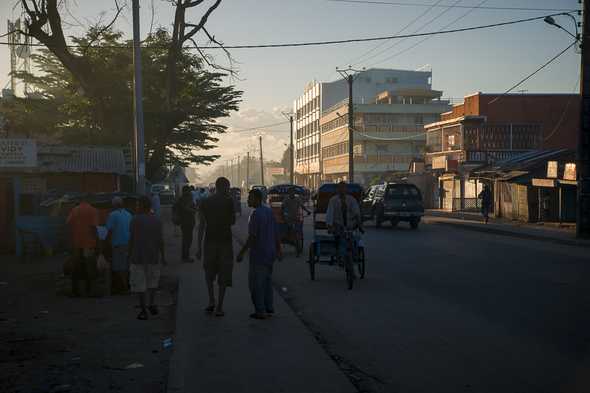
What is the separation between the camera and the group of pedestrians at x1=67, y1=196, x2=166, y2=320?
9797 millimetres

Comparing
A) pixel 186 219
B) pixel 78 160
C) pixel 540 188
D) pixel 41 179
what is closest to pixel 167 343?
pixel 186 219

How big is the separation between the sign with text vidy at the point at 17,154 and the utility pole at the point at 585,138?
18045 millimetres

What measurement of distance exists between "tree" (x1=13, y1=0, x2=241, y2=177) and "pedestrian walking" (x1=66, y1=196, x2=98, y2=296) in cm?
1421

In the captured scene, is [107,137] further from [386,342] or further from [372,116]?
[372,116]

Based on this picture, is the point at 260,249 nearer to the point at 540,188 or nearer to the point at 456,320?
the point at 456,320

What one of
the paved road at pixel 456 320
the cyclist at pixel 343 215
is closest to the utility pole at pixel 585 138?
the paved road at pixel 456 320

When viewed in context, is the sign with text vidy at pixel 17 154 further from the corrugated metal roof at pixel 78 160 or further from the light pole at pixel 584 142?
the light pole at pixel 584 142

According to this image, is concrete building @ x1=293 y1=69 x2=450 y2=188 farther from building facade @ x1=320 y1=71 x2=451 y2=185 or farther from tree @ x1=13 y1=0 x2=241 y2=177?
tree @ x1=13 y1=0 x2=241 y2=177

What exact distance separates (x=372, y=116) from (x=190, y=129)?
4575cm

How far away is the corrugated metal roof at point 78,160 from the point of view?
68.4ft

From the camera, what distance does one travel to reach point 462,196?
47500 mm

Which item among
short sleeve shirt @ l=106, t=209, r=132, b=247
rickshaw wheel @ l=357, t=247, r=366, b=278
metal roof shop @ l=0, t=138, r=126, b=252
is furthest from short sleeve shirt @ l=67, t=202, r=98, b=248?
metal roof shop @ l=0, t=138, r=126, b=252

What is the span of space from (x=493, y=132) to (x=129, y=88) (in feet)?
95.5

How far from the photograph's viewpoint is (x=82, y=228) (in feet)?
40.8
